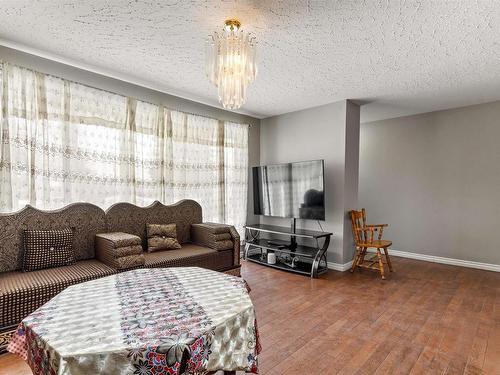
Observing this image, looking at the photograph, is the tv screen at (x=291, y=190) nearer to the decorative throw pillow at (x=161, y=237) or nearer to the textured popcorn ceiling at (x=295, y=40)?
the textured popcorn ceiling at (x=295, y=40)

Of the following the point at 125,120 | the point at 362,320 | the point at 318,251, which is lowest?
the point at 362,320

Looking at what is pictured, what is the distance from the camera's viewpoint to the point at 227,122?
4703mm

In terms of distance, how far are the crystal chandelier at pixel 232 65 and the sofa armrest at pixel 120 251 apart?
1633 millimetres

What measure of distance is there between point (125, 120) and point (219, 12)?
1.97 meters

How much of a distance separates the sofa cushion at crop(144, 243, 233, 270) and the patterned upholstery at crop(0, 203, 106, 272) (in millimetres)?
616

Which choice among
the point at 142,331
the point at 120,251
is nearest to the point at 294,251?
the point at 120,251

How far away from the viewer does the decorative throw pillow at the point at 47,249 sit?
247 cm

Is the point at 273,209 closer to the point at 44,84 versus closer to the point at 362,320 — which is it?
the point at 362,320

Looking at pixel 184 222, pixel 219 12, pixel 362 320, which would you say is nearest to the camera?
pixel 219 12

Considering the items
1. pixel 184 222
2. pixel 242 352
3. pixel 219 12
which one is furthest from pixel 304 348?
pixel 219 12

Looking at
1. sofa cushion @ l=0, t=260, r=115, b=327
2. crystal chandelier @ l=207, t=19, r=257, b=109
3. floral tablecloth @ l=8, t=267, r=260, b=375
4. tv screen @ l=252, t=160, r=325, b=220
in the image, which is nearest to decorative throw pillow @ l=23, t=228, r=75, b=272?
sofa cushion @ l=0, t=260, r=115, b=327

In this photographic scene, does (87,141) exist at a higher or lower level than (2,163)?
higher

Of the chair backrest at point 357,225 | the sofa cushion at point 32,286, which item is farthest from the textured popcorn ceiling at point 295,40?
the sofa cushion at point 32,286

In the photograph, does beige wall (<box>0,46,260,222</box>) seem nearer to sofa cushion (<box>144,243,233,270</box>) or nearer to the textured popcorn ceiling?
the textured popcorn ceiling
